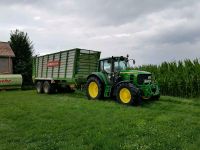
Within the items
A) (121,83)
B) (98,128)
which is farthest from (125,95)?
(98,128)

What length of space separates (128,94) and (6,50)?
75.8ft

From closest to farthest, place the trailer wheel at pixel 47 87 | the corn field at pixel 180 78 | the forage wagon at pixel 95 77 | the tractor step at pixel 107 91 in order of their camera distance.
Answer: the forage wagon at pixel 95 77
the tractor step at pixel 107 91
the corn field at pixel 180 78
the trailer wheel at pixel 47 87

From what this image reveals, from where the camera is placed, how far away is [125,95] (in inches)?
566

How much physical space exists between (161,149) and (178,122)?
10.6ft

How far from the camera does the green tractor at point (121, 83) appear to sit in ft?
46.7

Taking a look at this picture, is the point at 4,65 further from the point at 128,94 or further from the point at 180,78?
the point at 128,94

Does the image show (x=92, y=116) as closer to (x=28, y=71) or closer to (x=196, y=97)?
(x=196, y=97)

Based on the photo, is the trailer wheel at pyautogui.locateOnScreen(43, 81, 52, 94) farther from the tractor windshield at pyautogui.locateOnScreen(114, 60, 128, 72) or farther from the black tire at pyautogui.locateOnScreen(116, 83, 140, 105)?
the black tire at pyautogui.locateOnScreen(116, 83, 140, 105)

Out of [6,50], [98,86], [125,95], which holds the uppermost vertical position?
[6,50]

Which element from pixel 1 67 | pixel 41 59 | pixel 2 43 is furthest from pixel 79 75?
pixel 2 43

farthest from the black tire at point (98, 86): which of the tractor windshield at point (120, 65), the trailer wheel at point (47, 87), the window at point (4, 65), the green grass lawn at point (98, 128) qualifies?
the window at point (4, 65)

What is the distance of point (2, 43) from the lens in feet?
115

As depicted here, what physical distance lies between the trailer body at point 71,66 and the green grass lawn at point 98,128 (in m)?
5.94

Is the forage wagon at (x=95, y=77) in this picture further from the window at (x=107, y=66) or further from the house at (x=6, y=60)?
the house at (x=6, y=60)
